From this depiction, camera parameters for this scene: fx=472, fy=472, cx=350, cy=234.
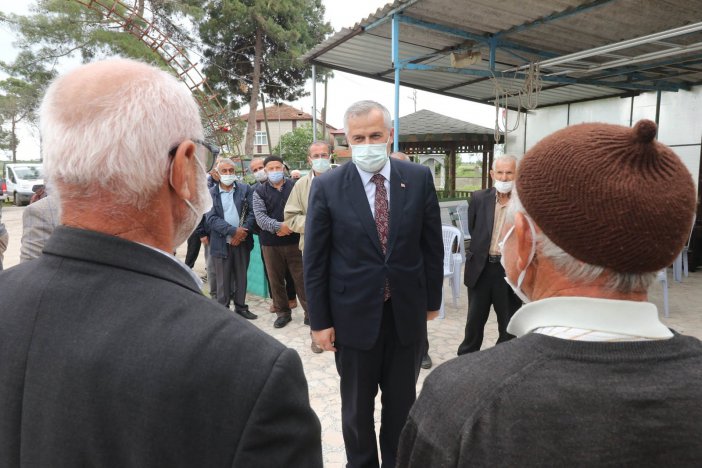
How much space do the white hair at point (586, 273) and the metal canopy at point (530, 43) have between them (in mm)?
4896

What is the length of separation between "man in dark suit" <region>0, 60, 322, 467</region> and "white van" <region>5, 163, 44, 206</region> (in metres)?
23.4

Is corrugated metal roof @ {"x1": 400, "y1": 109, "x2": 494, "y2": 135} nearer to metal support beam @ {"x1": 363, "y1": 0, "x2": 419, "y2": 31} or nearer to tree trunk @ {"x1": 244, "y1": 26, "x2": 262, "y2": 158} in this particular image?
metal support beam @ {"x1": 363, "y1": 0, "x2": 419, "y2": 31}

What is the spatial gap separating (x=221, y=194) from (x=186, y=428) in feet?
16.9

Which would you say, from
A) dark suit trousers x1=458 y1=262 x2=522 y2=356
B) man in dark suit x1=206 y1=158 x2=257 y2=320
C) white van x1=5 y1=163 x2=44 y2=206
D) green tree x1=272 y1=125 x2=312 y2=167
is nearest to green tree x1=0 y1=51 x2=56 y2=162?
white van x1=5 y1=163 x2=44 y2=206

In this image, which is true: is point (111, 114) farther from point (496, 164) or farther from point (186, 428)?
point (496, 164)

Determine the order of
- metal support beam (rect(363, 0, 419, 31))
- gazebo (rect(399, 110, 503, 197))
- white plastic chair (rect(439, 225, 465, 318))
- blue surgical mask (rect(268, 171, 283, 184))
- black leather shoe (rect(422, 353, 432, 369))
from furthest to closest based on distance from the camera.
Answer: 1. gazebo (rect(399, 110, 503, 197))
2. white plastic chair (rect(439, 225, 465, 318))
3. blue surgical mask (rect(268, 171, 283, 184))
4. metal support beam (rect(363, 0, 419, 31))
5. black leather shoe (rect(422, 353, 432, 369))

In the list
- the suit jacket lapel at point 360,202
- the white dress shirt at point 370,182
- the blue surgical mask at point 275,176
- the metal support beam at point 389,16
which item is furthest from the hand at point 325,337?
the metal support beam at point 389,16

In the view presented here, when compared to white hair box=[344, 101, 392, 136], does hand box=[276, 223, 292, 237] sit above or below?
below

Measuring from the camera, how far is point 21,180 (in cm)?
2086

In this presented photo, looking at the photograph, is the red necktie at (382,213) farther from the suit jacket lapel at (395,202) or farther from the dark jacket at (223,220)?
the dark jacket at (223,220)

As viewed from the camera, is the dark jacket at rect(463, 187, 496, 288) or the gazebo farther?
the gazebo

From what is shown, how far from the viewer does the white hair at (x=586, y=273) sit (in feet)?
2.82

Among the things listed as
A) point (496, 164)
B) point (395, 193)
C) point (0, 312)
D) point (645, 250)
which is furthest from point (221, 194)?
point (645, 250)

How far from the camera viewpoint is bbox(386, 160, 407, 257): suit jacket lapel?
2.46 meters
